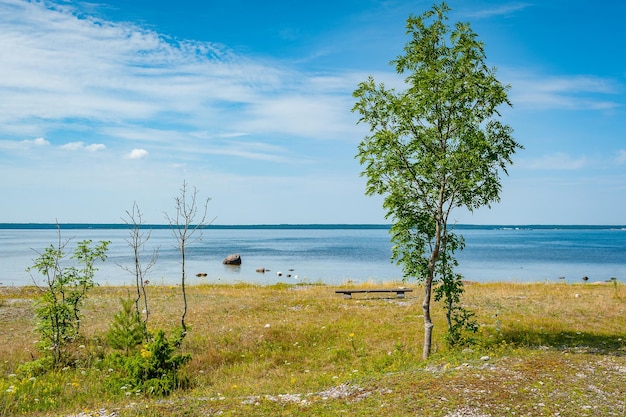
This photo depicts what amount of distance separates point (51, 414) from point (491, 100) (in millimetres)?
15971

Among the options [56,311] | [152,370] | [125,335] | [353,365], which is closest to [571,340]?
[353,365]

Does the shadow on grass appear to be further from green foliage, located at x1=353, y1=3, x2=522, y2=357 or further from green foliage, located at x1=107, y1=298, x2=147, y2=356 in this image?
green foliage, located at x1=107, y1=298, x2=147, y2=356

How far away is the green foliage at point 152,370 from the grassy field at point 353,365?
359 millimetres

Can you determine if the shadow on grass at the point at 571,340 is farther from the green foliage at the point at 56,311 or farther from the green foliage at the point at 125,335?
the green foliage at the point at 56,311

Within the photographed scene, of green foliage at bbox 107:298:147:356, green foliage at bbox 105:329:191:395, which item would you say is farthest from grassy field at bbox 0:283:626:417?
green foliage at bbox 107:298:147:356

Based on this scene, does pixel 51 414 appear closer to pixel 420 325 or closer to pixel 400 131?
pixel 400 131

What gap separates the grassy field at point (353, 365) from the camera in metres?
10.8

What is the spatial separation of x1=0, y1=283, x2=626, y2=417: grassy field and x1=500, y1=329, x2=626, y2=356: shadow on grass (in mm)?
51

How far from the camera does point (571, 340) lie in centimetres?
1742

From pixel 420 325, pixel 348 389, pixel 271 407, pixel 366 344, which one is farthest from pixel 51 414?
pixel 420 325

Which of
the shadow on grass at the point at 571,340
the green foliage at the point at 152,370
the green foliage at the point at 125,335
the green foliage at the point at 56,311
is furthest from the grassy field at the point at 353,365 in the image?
the green foliage at the point at 125,335

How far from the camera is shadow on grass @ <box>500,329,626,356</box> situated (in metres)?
15.8

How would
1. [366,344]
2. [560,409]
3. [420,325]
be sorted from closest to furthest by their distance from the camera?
[560,409] < [366,344] < [420,325]

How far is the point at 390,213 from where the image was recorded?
16.7 metres
